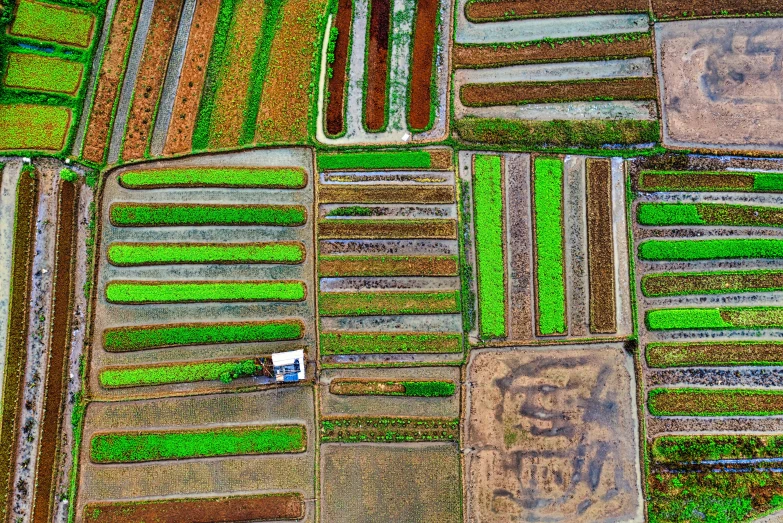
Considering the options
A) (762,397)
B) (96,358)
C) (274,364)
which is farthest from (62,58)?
(762,397)

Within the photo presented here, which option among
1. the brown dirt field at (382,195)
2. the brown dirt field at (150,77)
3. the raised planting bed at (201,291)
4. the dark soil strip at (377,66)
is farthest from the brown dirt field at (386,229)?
the brown dirt field at (150,77)

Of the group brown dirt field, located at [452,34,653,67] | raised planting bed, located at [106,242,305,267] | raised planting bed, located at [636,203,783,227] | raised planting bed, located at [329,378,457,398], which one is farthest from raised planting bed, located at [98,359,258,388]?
raised planting bed, located at [636,203,783,227]

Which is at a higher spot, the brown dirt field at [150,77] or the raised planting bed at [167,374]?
the brown dirt field at [150,77]

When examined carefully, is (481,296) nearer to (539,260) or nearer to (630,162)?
(539,260)

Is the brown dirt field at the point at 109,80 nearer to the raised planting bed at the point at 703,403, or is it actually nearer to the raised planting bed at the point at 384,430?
the raised planting bed at the point at 384,430

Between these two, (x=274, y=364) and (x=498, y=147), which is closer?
(x=274, y=364)
